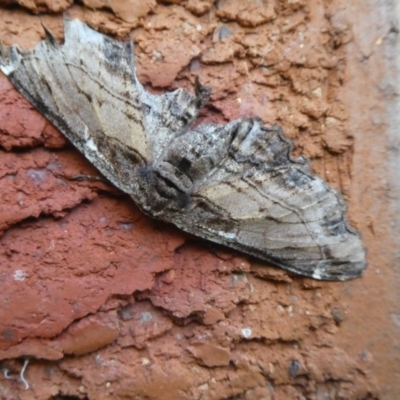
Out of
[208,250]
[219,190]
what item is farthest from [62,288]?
[219,190]

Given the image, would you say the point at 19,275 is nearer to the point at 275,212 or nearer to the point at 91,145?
the point at 91,145

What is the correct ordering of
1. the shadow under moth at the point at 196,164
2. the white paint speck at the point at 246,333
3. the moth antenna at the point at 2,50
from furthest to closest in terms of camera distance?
the white paint speck at the point at 246,333 → the shadow under moth at the point at 196,164 → the moth antenna at the point at 2,50

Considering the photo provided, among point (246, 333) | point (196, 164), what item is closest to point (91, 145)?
point (196, 164)

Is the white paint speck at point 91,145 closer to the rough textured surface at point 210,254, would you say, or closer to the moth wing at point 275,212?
the rough textured surface at point 210,254

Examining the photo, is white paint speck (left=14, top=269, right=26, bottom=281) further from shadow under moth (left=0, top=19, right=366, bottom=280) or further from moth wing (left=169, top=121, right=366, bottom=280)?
moth wing (left=169, top=121, right=366, bottom=280)

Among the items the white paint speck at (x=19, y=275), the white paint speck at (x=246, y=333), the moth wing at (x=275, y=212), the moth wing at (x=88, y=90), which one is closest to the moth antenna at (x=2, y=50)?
Answer: the moth wing at (x=88, y=90)

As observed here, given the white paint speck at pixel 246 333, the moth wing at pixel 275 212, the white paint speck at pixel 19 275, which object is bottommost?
the white paint speck at pixel 246 333
